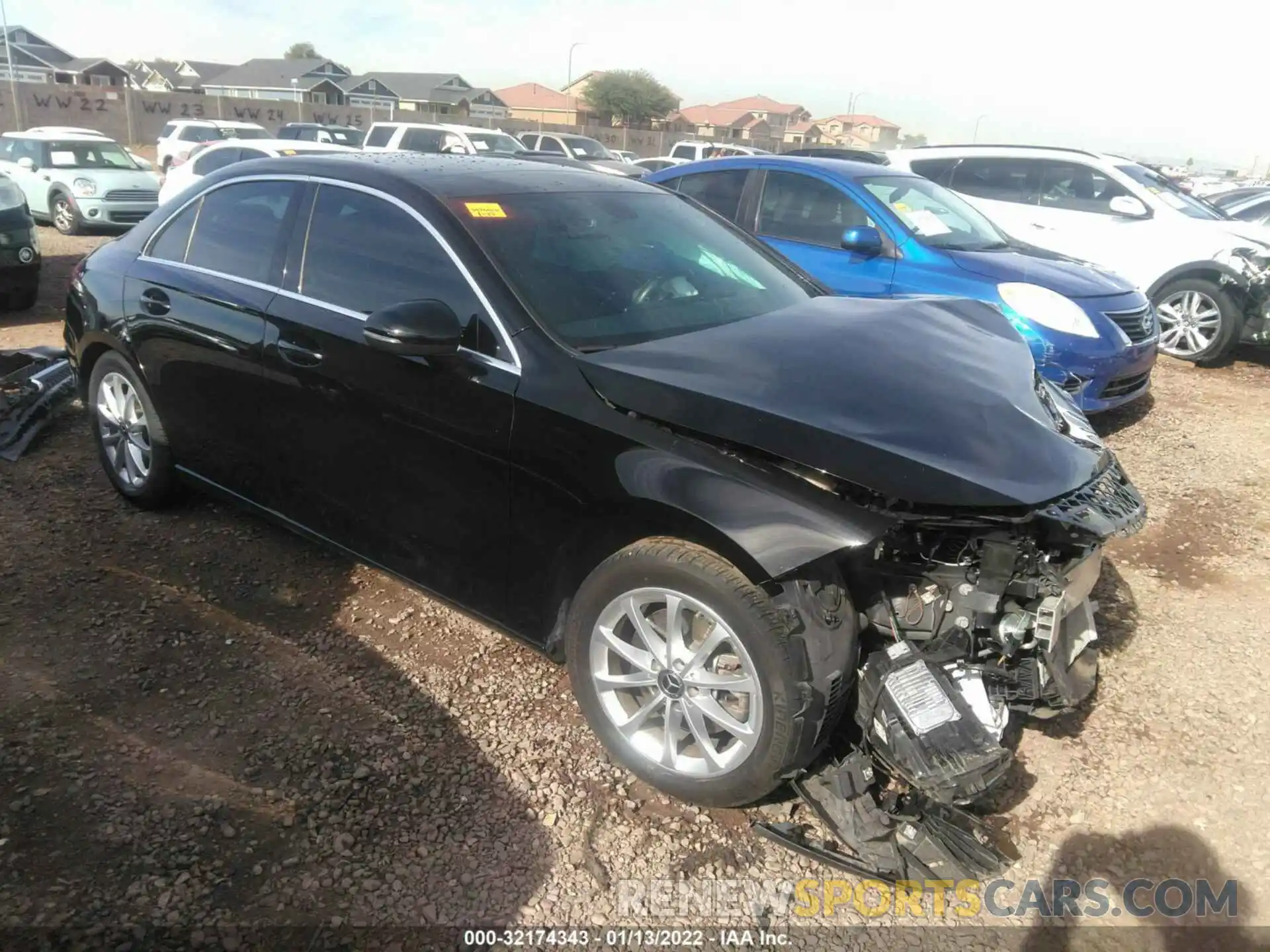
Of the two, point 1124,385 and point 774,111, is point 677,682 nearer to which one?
point 1124,385

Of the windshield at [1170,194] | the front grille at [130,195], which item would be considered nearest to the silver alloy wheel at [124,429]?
the windshield at [1170,194]

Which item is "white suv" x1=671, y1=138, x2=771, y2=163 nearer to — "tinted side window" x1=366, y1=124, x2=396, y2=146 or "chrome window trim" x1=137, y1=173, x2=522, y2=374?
"tinted side window" x1=366, y1=124, x2=396, y2=146

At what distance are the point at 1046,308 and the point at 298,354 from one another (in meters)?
4.56

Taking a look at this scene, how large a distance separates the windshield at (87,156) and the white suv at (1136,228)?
42.0ft

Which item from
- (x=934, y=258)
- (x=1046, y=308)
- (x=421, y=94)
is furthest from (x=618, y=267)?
(x=421, y=94)

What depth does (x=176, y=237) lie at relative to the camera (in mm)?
4062

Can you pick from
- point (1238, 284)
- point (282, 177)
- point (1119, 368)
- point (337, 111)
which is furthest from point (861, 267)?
point (337, 111)

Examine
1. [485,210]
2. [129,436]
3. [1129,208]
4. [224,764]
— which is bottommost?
[224,764]

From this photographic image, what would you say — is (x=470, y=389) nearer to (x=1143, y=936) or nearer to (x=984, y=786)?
(x=984, y=786)

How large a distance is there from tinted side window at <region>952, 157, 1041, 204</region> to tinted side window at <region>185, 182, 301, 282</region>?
7.69 m

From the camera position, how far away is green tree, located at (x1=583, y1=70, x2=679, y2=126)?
71.8 metres

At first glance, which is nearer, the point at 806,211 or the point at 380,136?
the point at 806,211

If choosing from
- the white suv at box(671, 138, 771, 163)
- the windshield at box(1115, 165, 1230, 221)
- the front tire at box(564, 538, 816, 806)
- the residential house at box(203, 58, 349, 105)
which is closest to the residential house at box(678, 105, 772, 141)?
the residential house at box(203, 58, 349, 105)

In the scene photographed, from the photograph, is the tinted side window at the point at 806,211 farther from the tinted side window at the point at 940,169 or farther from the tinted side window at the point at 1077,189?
the tinted side window at the point at 1077,189
